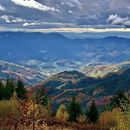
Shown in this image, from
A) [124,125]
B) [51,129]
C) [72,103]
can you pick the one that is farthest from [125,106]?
[72,103]

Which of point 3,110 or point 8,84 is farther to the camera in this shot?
point 8,84

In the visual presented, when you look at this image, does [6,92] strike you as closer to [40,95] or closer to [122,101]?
[40,95]

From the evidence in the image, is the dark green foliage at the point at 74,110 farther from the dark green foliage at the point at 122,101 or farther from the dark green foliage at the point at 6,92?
the dark green foliage at the point at 6,92

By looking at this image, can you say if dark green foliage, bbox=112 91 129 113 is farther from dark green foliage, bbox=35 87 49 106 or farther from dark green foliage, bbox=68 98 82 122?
dark green foliage, bbox=68 98 82 122

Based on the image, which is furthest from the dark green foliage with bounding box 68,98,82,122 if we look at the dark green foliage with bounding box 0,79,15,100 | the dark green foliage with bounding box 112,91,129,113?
the dark green foliage with bounding box 0,79,15,100

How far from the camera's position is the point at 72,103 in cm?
9256

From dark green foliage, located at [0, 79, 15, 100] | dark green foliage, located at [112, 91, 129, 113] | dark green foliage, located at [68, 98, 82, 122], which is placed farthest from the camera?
dark green foliage, located at [68, 98, 82, 122]

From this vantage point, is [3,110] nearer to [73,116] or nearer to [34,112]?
[73,116]

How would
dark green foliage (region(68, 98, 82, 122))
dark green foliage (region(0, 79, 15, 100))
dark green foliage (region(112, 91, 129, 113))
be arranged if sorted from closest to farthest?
dark green foliage (region(112, 91, 129, 113)) → dark green foliage (region(0, 79, 15, 100)) → dark green foliage (region(68, 98, 82, 122))

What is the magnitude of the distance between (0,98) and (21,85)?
26.3 feet

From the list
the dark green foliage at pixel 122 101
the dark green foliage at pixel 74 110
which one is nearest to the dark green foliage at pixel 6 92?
the dark green foliage at pixel 74 110

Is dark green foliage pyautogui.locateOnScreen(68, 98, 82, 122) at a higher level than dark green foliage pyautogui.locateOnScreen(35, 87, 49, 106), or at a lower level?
lower

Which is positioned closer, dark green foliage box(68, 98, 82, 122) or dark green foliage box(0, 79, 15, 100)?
dark green foliage box(0, 79, 15, 100)

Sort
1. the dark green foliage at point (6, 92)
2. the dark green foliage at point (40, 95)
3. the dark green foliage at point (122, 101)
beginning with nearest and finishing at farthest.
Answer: the dark green foliage at point (122, 101) → the dark green foliage at point (40, 95) → the dark green foliage at point (6, 92)
